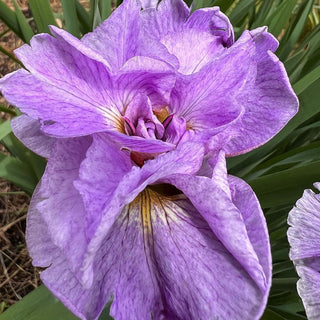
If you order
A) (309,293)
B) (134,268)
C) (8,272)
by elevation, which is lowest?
(8,272)

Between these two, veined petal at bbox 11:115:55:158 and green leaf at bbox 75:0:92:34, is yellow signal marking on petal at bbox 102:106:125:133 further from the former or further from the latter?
green leaf at bbox 75:0:92:34

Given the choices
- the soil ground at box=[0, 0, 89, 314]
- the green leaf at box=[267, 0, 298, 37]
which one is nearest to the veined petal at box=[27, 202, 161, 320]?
the green leaf at box=[267, 0, 298, 37]

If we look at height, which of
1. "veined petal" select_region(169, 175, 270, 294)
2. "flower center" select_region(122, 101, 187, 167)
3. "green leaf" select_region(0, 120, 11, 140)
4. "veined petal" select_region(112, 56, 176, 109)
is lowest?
"veined petal" select_region(169, 175, 270, 294)

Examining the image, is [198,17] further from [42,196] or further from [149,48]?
[42,196]

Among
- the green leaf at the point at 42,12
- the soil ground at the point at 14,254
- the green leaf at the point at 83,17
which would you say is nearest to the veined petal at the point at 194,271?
the green leaf at the point at 42,12

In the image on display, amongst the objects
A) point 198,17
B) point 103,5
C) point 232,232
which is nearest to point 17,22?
point 103,5

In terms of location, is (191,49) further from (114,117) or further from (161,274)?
(161,274)
